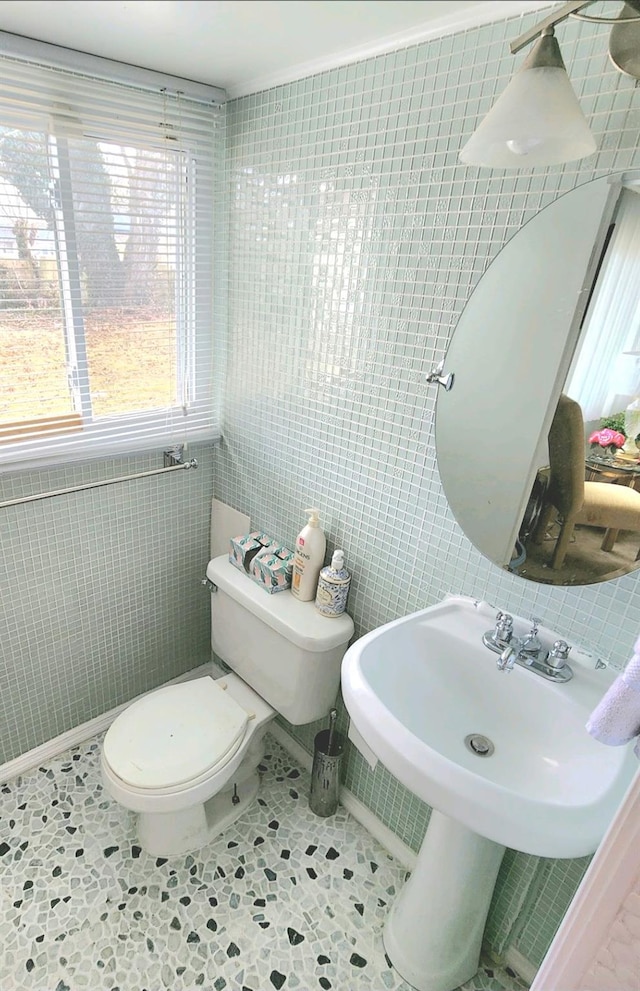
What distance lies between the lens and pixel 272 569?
155cm

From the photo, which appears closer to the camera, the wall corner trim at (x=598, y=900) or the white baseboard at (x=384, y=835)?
the wall corner trim at (x=598, y=900)

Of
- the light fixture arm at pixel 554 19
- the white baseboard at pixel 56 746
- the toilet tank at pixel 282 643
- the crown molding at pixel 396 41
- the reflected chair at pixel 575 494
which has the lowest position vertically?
the white baseboard at pixel 56 746

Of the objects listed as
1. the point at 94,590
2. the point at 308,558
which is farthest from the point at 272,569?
the point at 94,590

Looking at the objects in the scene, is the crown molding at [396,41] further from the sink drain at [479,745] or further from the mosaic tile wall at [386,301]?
the sink drain at [479,745]

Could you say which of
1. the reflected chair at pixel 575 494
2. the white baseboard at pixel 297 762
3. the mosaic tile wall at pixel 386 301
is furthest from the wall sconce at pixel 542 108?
the white baseboard at pixel 297 762

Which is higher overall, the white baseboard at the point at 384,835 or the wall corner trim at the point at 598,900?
the wall corner trim at the point at 598,900

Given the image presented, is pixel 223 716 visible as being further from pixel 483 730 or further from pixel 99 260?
pixel 99 260

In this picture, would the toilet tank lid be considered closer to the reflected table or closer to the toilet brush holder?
the toilet brush holder

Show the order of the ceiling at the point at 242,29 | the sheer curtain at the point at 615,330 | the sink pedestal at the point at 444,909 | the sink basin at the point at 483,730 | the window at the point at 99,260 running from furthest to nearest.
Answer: the window at the point at 99,260, the sink pedestal at the point at 444,909, the sheer curtain at the point at 615,330, the sink basin at the point at 483,730, the ceiling at the point at 242,29

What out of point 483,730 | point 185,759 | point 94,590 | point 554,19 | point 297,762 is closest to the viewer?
point 554,19

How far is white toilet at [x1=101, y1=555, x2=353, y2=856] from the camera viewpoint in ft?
4.44

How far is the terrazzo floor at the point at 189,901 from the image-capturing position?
4.23 ft

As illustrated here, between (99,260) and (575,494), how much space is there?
4.34ft

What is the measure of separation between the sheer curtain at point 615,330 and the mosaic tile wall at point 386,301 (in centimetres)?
11
